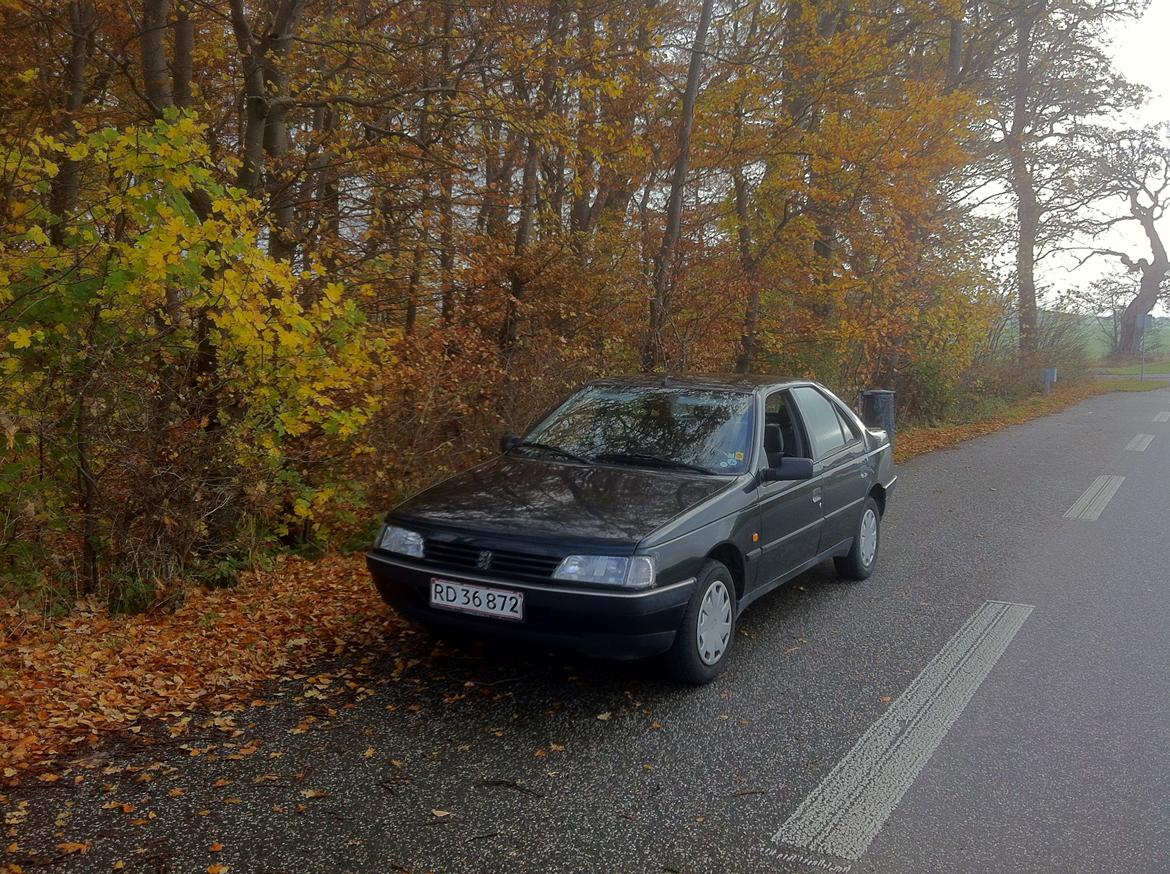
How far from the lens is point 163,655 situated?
4664 millimetres

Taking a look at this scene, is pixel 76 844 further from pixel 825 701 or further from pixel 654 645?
pixel 825 701

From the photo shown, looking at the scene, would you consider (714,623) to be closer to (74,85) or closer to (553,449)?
(553,449)

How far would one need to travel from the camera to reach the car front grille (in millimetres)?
4059

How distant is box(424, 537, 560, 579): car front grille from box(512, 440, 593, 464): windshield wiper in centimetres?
120

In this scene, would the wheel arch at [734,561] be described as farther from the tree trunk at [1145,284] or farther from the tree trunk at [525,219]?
the tree trunk at [1145,284]

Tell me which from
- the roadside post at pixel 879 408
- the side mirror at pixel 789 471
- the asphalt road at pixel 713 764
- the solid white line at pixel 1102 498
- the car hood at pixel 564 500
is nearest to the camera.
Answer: the asphalt road at pixel 713 764

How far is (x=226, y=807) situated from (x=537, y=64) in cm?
779

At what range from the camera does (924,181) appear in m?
13.6

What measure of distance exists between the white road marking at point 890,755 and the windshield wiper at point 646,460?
62.9 inches

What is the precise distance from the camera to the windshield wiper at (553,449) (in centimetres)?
526

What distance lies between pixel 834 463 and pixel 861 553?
863 millimetres

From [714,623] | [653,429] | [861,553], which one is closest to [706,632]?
[714,623]

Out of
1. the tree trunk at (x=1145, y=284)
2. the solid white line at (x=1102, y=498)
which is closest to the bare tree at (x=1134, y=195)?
the tree trunk at (x=1145, y=284)

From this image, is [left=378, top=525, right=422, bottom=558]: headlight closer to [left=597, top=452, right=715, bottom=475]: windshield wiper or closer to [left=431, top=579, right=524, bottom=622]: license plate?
[left=431, top=579, right=524, bottom=622]: license plate
